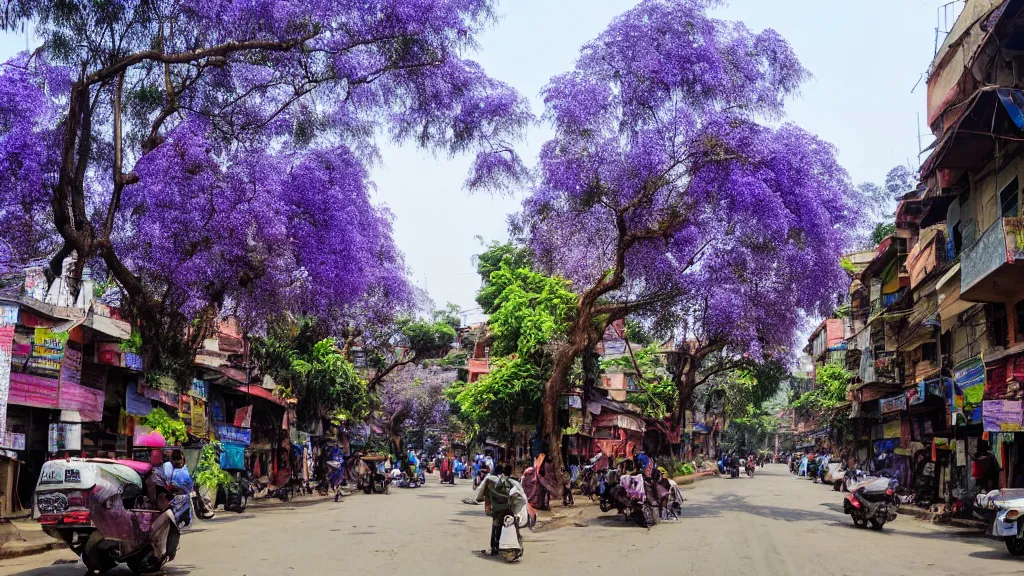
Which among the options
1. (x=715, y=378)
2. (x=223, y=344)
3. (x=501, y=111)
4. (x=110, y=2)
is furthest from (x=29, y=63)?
(x=715, y=378)

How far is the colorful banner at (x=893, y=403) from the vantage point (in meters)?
33.3

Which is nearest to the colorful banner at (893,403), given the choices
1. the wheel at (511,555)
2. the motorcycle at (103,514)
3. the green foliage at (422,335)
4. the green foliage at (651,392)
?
the green foliage at (651,392)

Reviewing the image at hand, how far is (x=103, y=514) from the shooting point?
9922 mm

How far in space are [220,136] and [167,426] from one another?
6542mm

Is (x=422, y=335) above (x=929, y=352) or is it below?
above

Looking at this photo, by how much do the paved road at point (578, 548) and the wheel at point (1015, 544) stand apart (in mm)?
194

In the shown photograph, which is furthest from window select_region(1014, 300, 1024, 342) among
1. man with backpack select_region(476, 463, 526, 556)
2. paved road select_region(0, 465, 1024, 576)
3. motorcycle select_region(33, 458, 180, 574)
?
motorcycle select_region(33, 458, 180, 574)

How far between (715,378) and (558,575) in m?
54.6

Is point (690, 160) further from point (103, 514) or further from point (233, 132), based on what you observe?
point (103, 514)

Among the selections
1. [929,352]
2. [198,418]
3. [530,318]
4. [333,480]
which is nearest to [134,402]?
[198,418]

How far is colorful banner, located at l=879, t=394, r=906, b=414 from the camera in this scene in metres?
33.3

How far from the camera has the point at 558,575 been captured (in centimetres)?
1127

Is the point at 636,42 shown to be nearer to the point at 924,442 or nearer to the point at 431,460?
the point at 924,442

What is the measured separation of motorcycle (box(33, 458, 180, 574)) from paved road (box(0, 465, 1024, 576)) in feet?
1.48
